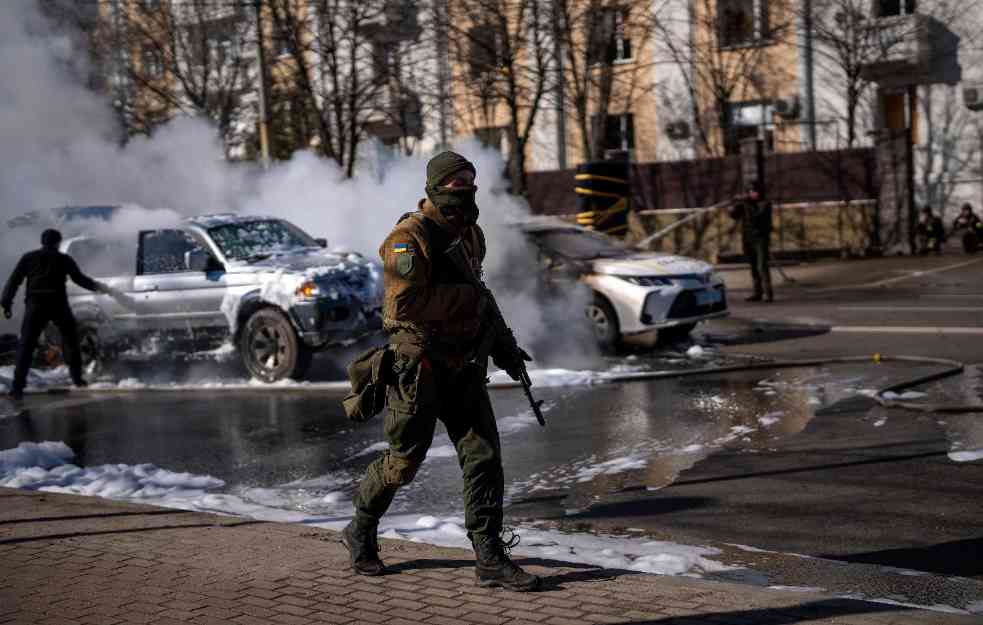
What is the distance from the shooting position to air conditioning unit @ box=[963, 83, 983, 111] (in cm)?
3093

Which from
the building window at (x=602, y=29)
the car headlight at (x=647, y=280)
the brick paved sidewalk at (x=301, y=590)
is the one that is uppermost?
the building window at (x=602, y=29)

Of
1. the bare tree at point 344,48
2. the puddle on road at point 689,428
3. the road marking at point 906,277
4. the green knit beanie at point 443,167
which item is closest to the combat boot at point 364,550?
the green knit beanie at point 443,167

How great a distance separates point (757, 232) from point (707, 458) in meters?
11.1

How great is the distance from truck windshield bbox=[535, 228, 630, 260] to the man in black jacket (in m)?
5.18

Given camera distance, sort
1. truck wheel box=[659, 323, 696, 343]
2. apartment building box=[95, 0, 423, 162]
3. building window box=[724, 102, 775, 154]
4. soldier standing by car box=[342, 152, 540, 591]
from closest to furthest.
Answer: soldier standing by car box=[342, 152, 540, 591]
truck wheel box=[659, 323, 696, 343]
apartment building box=[95, 0, 423, 162]
building window box=[724, 102, 775, 154]

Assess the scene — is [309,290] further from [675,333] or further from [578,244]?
[675,333]

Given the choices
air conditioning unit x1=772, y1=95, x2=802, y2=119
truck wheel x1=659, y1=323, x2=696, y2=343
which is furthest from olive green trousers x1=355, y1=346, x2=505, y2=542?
air conditioning unit x1=772, y1=95, x2=802, y2=119

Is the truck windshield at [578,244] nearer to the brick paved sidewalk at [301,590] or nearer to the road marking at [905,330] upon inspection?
the road marking at [905,330]

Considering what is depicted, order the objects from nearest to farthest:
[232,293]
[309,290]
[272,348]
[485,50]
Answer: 1. [309,290]
2. [272,348]
3. [232,293]
4. [485,50]

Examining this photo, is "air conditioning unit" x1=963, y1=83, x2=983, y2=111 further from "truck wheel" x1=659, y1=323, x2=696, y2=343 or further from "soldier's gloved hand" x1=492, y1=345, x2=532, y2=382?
"soldier's gloved hand" x1=492, y1=345, x2=532, y2=382

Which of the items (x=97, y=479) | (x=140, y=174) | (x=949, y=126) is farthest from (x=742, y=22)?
(x=97, y=479)

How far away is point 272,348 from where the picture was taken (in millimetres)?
13180

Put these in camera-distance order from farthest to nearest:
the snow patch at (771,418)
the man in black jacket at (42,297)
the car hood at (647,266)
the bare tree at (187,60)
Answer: the bare tree at (187,60)
the car hood at (647,266)
the man in black jacket at (42,297)
the snow patch at (771,418)

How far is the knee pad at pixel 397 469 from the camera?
5.57 metres
